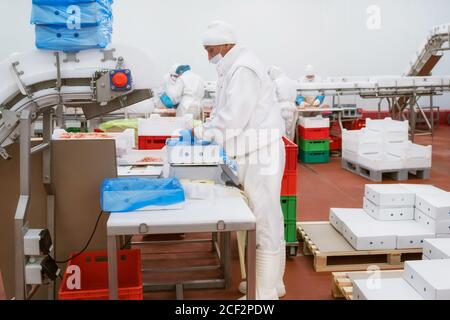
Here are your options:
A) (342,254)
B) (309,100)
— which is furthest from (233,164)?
(309,100)

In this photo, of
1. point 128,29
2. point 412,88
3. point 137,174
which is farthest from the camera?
point 128,29

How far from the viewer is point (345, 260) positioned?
3646 mm

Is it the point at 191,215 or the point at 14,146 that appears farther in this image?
the point at 14,146

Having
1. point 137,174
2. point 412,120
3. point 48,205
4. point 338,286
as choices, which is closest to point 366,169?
point 412,120

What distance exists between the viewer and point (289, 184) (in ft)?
11.7

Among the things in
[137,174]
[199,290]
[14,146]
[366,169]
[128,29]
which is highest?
[128,29]

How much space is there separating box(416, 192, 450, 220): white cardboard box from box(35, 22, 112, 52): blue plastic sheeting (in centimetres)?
262

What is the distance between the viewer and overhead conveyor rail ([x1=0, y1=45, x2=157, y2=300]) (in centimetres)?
216

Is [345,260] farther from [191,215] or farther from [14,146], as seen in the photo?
[14,146]

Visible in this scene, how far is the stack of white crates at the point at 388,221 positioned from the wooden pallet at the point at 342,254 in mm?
43

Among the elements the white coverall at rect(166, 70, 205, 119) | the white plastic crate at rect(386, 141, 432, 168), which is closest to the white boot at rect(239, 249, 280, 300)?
the white plastic crate at rect(386, 141, 432, 168)

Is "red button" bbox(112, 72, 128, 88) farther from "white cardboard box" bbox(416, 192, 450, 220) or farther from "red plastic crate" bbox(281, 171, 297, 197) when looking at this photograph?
"white cardboard box" bbox(416, 192, 450, 220)

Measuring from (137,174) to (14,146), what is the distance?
2.40 ft

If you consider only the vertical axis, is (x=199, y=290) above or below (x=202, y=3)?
below
